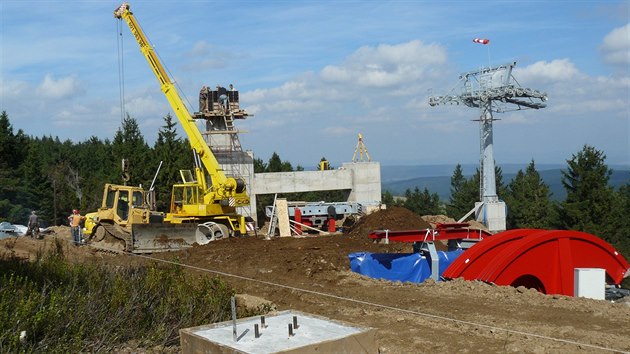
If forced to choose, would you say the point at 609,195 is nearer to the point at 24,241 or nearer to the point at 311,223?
the point at 311,223

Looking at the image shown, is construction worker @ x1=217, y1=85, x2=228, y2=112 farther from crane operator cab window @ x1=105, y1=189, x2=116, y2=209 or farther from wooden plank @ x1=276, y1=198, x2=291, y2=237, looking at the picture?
crane operator cab window @ x1=105, y1=189, x2=116, y2=209

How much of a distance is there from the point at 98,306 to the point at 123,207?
14963 millimetres

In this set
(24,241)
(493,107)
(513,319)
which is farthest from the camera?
(493,107)

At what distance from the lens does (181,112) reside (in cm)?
2903

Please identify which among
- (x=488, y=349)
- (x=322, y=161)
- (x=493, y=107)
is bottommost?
(x=488, y=349)

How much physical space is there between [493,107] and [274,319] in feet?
144

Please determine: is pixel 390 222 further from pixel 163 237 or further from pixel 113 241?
pixel 113 241

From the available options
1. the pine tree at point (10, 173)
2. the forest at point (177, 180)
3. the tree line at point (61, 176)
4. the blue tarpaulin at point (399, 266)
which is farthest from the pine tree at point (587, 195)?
the pine tree at point (10, 173)

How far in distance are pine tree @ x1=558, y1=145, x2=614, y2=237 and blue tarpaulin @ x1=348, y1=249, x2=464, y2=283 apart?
3443 cm

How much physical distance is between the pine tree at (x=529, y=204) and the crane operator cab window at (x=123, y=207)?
38097 millimetres

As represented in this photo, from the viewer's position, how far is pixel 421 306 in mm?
12734

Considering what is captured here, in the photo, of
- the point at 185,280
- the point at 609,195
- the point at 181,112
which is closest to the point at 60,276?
the point at 185,280

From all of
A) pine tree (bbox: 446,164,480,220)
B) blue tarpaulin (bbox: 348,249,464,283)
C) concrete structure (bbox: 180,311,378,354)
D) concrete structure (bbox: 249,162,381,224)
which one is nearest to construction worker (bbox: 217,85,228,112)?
concrete structure (bbox: 249,162,381,224)

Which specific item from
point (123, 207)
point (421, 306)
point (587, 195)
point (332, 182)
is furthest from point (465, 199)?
point (421, 306)
